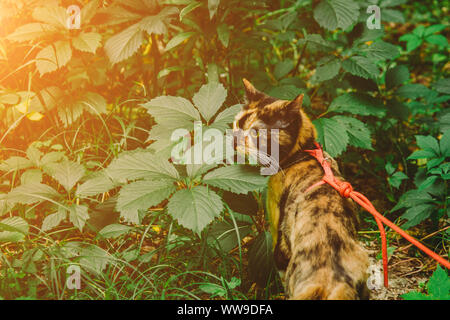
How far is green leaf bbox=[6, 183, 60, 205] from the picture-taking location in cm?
186

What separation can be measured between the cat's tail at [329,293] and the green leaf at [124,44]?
1696mm

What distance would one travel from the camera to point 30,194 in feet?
6.10

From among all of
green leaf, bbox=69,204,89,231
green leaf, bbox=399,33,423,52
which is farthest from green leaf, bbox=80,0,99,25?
green leaf, bbox=399,33,423,52

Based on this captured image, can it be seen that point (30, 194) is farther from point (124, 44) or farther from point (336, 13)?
point (336, 13)

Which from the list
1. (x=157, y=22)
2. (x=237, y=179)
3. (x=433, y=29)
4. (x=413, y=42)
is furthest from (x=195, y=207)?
(x=433, y=29)

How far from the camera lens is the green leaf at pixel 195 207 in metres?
1.45

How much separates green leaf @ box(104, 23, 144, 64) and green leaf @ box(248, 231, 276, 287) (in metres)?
1.40

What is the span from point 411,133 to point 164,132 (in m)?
2.47

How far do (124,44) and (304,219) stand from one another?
153 cm

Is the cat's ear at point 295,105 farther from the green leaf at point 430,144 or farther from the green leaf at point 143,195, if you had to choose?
the green leaf at point 430,144

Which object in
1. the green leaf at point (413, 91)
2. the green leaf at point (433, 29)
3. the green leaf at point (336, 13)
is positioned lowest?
the green leaf at point (413, 91)

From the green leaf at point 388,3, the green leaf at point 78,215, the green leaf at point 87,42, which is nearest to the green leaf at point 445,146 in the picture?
the green leaf at point 388,3
